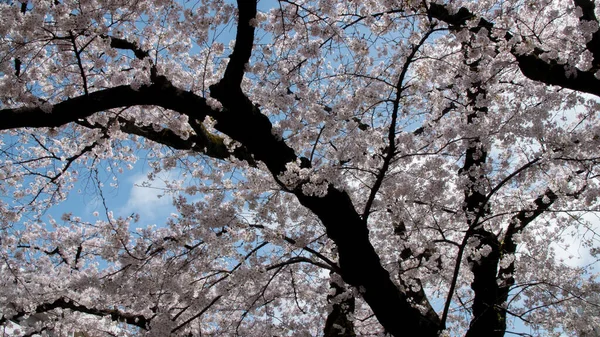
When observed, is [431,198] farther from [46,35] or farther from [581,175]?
[46,35]

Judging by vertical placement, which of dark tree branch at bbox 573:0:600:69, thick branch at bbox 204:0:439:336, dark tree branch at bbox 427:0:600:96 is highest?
dark tree branch at bbox 573:0:600:69

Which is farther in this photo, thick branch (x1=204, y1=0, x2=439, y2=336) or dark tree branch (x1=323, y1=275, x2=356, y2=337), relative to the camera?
dark tree branch (x1=323, y1=275, x2=356, y2=337)

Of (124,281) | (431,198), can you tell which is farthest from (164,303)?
(431,198)

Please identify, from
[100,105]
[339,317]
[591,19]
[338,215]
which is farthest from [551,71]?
[100,105]

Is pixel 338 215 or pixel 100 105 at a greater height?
pixel 100 105

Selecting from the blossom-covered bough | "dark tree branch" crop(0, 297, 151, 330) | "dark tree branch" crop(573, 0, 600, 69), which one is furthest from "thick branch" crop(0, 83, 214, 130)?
"dark tree branch" crop(573, 0, 600, 69)

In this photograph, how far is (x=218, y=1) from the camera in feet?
16.0

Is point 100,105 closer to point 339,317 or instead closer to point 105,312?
point 339,317

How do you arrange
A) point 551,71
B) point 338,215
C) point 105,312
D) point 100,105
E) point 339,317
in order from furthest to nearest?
point 105,312 < point 339,317 < point 551,71 < point 338,215 < point 100,105

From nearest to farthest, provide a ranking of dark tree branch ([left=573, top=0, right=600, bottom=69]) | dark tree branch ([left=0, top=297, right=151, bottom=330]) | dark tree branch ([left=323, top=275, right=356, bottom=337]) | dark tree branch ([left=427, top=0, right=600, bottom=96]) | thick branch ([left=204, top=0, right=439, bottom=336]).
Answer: thick branch ([left=204, top=0, right=439, bottom=336])
dark tree branch ([left=427, top=0, right=600, bottom=96])
dark tree branch ([left=573, top=0, right=600, bottom=69])
dark tree branch ([left=323, top=275, right=356, bottom=337])
dark tree branch ([left=0, top=297, right=151, bottom=330])

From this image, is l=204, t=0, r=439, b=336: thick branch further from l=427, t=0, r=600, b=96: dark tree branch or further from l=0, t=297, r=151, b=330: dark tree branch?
l=0, t=297, r=151, b=330: dark tree branch

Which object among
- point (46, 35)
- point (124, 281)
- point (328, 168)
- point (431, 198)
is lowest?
point (124, 281)

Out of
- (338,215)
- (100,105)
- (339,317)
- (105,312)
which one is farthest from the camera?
(105,312)

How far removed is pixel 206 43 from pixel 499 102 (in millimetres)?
3831
